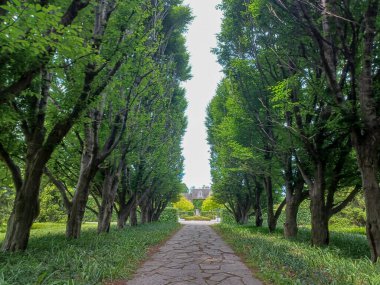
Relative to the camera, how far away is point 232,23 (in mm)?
12875

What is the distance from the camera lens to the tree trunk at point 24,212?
725 cm

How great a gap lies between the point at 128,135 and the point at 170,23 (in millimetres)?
7352

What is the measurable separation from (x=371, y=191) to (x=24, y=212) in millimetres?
8425

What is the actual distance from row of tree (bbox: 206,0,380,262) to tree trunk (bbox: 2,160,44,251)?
22.1 ft

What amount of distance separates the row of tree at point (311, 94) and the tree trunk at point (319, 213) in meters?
0.03

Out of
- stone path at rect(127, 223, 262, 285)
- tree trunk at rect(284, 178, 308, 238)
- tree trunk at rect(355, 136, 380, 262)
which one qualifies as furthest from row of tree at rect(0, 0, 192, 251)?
tree trunk at rect(284, 178, 308, 238)

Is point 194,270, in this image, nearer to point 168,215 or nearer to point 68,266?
point 68,266

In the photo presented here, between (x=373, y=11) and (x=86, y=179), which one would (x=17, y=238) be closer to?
(x=86, y=179)

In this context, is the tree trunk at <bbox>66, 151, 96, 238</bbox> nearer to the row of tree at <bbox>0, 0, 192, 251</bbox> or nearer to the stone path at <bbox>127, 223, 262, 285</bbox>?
the row of tree at <bbox>0, 0, 192, 251</bbox>

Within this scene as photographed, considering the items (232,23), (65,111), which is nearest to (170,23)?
(232,23)

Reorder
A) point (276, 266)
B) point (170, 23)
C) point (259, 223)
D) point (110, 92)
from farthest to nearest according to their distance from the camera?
point (259, 223), point (170, 23), point (110, 92), point (276, 266)

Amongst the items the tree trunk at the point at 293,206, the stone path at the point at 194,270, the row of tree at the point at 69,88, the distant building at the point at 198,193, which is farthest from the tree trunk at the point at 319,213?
the distant building at the point at 198,193

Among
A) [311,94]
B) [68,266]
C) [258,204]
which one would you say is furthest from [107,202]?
[258,204]

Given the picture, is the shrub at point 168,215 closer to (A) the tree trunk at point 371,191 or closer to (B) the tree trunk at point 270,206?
(B) the tree trunk at point 270,206
